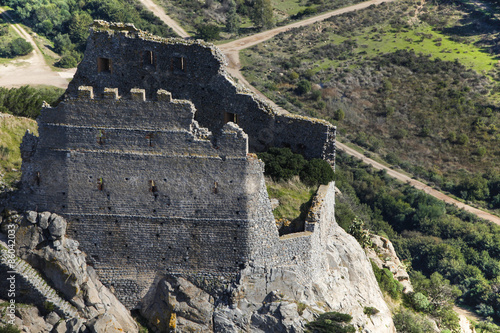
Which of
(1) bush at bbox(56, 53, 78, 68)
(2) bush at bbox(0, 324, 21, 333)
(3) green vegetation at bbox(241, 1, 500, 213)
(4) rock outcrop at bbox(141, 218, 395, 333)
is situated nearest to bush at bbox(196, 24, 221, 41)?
(3) green vegetation at bbox(241, 1, 500, 213)

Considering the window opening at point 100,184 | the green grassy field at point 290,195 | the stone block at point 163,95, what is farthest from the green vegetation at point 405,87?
the window opening at point 100,184

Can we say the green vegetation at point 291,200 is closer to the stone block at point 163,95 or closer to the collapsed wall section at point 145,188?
the collapsed wall section at point 145,188

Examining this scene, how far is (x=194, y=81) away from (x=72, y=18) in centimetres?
7070

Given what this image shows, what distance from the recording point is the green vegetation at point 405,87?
80875 mm

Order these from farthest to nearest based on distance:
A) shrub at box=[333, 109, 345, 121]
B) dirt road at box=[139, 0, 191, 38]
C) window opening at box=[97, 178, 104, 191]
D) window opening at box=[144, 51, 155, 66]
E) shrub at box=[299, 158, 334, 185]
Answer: dirt road at box=[139, 0, 191, 38], shrub at box=[333, 109, 345, 121], shrub at box=[299, 158, 334, 185], window opening at box=[144, 51, 155, 66], window opening at box=[97, 178, 104, 191]

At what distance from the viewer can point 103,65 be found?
2881cm

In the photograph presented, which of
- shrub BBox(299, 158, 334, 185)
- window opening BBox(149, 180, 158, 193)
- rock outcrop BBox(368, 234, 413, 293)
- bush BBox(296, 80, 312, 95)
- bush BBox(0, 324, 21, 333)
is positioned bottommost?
bush BBox(296, 80, 312, 95)

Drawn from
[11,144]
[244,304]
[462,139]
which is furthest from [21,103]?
[462,139]

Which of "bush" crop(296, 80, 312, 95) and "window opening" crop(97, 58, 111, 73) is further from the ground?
"window opening" crop(97, 58, 111, 73)

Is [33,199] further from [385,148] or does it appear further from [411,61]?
[411,61]

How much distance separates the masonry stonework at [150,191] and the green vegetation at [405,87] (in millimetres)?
55532

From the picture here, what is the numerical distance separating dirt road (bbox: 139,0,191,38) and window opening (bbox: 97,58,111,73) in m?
68.0

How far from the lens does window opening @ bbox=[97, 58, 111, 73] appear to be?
93.8 ft

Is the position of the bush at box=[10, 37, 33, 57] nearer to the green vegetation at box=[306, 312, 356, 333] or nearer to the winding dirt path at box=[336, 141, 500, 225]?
the winding dirt path at box=[336, 141, 500, 225]
